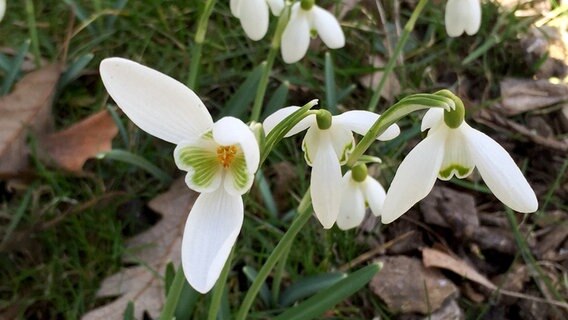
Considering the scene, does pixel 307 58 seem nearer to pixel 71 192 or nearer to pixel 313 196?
pixel 71 192

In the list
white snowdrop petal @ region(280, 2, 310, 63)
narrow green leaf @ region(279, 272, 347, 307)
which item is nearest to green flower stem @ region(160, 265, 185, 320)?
narrow green leaf @ region(279, 272, 347, 307)

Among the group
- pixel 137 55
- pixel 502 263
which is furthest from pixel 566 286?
pixel 137 55

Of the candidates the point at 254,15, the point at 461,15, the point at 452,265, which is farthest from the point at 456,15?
the point at 452,265

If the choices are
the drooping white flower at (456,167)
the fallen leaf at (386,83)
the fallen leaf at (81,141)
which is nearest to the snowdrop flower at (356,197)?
the drooping white flower at (456,167)

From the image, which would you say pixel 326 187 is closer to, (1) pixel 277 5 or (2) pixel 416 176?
(2) pixel 416 176

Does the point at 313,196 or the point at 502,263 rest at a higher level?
the point at 313,196

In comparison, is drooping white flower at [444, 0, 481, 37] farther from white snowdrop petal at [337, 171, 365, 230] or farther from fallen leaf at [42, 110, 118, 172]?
fallen leaf at [42, 110, 118, 172]
